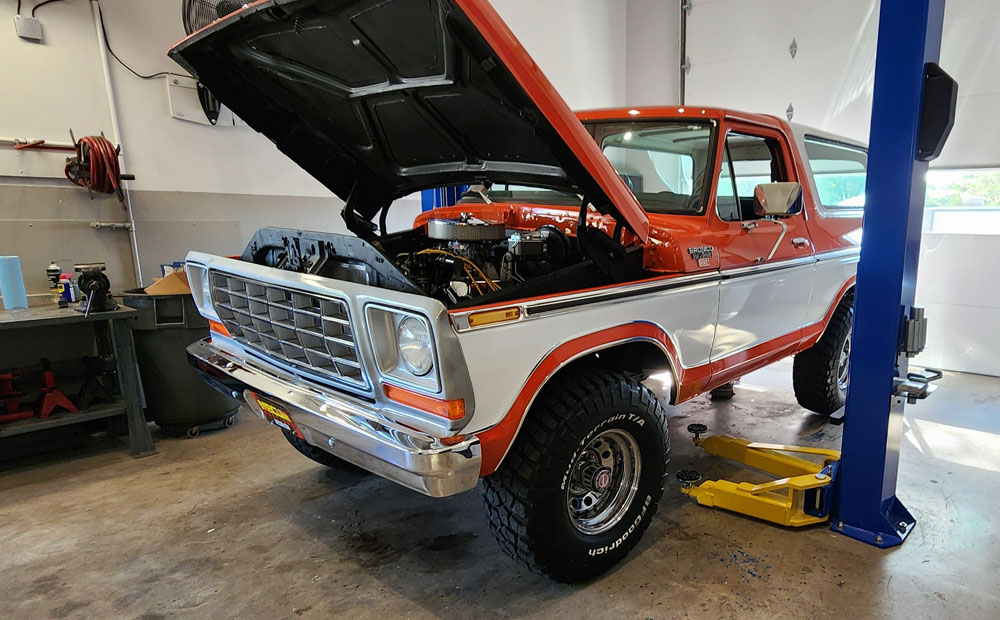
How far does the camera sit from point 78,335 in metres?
4.03

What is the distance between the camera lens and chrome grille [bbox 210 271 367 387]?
1890 millimetres

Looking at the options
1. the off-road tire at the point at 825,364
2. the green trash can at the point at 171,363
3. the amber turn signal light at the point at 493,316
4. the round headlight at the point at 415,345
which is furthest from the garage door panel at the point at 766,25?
the green trash can at the point at 171,363

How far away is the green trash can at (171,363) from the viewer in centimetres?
373

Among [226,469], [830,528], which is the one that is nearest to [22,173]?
[226,469]

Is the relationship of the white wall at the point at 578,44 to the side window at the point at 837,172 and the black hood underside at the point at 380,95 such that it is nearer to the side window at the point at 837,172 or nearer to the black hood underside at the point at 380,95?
the side window at the point at 837,172

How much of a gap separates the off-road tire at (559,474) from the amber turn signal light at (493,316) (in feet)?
1.36

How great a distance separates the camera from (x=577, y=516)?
2268 millimetres

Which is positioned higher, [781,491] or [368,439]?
[368,439]

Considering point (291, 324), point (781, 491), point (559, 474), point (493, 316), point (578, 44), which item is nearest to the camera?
point (493, 316)

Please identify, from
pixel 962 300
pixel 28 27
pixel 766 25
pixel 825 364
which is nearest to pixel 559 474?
pixel 825 364

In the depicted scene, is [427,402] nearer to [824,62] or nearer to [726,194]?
[726,194]

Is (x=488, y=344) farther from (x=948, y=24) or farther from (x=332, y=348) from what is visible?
(x=948, y=24)

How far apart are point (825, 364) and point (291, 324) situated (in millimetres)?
3431

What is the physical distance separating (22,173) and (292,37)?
10.1 ft
